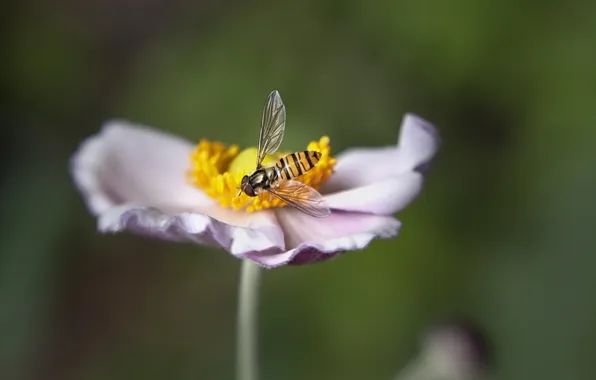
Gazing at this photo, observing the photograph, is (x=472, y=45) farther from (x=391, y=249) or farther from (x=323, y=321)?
(x=323, y=321)

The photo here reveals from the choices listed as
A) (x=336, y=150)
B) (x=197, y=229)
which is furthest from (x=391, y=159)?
(x=336, y=150)

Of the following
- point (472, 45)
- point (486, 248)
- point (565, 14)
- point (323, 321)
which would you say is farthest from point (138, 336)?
point (565, 14)

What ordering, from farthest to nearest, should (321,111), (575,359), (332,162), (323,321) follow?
(321,111), (323,321), (575,359), (332,162)

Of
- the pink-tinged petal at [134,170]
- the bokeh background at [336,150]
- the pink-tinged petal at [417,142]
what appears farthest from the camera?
the bokeh background at [336,150]

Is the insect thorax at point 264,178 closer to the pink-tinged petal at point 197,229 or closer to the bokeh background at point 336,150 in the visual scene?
the pink-tinged petal at point 197,229

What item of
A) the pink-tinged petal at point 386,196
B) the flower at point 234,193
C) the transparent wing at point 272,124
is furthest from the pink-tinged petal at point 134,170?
the pink-tinged petal at point 386,196
